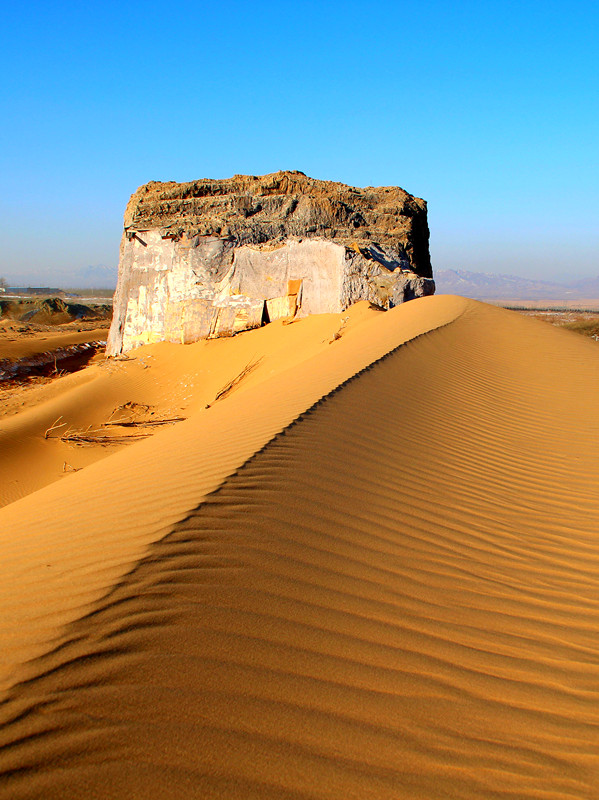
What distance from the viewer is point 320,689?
1994mm

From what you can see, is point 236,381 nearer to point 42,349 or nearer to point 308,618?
point 308,618

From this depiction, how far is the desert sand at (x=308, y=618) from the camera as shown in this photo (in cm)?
166

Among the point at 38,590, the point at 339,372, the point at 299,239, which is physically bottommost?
the point at 38,590

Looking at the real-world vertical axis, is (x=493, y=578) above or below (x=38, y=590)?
below

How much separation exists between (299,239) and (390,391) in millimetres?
7140

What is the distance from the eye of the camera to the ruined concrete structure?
12.3 m

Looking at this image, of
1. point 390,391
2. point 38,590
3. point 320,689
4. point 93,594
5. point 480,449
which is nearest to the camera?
point 320,689

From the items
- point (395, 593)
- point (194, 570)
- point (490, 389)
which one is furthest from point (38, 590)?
point (490, 389)

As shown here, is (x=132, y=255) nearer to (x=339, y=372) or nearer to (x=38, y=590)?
(x=339, y=372)

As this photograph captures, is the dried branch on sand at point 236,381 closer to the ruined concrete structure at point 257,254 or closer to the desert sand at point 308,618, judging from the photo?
the ruined concrete structure at point 257,254

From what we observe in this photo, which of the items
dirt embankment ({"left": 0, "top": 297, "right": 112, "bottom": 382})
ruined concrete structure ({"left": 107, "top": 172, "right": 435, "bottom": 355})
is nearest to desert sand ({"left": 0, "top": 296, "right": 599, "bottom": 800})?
ruined concrete structure ({"left": 107, "top": 172, "right": 435, "bottom": 355})

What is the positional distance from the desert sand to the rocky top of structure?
27.2 ft

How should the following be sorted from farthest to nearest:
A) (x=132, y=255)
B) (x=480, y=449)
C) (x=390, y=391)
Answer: (x=132, y=255) → (x=390, y=391) → (x=480, y=449)

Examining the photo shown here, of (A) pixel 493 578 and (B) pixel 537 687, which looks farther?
(A) pixel 493 578
